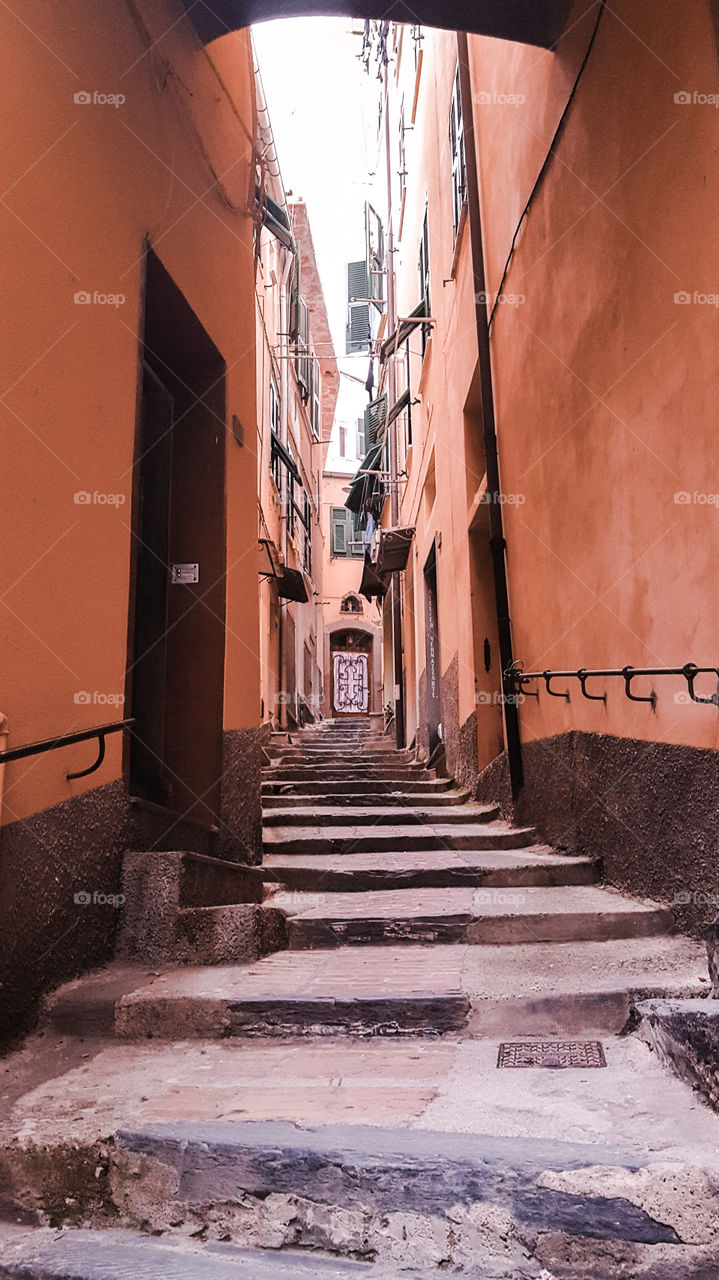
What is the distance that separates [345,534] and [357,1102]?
2732 centimetres

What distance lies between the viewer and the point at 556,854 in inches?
180

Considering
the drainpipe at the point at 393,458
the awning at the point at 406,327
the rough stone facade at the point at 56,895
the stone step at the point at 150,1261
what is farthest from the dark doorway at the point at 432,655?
the stone step at the point at 150,1261

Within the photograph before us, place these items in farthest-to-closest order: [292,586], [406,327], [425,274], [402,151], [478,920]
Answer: [402,151] < [292,586] < [406,327] < [425,274] < [478,920]

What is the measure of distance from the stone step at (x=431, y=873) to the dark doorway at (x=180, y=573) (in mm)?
555

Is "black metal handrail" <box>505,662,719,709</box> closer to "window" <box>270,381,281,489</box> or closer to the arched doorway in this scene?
"window" <box>270,381,281,489</box>

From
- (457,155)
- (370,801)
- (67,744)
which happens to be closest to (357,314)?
(457,155)

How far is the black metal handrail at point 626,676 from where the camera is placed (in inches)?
112

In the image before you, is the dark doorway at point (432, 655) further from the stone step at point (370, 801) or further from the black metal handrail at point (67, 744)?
the black metal handrail at point (67, 744)

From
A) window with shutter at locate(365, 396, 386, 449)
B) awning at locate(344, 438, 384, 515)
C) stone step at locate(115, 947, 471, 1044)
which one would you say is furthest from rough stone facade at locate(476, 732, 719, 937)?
window with shutter at locate(365, 396, 386, 449)

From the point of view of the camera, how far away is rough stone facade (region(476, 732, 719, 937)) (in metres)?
3.04

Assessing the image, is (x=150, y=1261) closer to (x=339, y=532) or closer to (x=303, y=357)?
(x=303, y=357)

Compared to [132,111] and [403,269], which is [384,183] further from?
[132,111]

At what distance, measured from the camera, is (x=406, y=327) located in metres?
10.7

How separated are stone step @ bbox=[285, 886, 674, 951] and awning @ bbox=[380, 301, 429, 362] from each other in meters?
7.21
